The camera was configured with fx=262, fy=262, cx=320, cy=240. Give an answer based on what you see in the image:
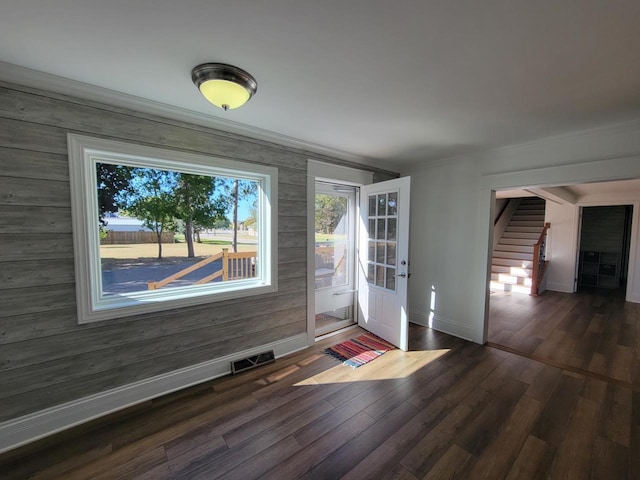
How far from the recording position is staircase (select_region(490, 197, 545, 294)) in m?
5.99

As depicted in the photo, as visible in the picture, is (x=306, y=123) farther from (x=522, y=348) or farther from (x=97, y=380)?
(x=522, y=348)

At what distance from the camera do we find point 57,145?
5.82ft

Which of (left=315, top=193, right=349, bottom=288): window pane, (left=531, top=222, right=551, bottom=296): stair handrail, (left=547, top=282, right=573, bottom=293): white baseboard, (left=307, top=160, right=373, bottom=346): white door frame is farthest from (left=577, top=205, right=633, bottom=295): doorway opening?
(left=307, top=160, right=373, bottom=346): white door frame

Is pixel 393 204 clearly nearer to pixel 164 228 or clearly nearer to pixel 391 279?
pixel 391 279

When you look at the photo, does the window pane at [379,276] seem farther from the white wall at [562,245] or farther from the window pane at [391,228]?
the white wall at [562,245]

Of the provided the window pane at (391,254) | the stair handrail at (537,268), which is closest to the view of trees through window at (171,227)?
the window pane at (391,254)

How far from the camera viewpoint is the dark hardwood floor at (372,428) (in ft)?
5.22

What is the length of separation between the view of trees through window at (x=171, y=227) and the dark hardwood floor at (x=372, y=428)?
40.8 inches

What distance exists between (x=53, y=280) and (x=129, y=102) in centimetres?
137

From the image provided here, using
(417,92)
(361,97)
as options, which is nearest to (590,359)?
(417,92)

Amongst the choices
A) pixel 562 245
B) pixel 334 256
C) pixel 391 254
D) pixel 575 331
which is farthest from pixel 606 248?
pixel 334 256

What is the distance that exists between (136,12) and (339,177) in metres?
2.37

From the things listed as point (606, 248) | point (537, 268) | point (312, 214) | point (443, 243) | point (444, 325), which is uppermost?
point (312, 214)

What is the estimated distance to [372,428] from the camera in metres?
1.90
